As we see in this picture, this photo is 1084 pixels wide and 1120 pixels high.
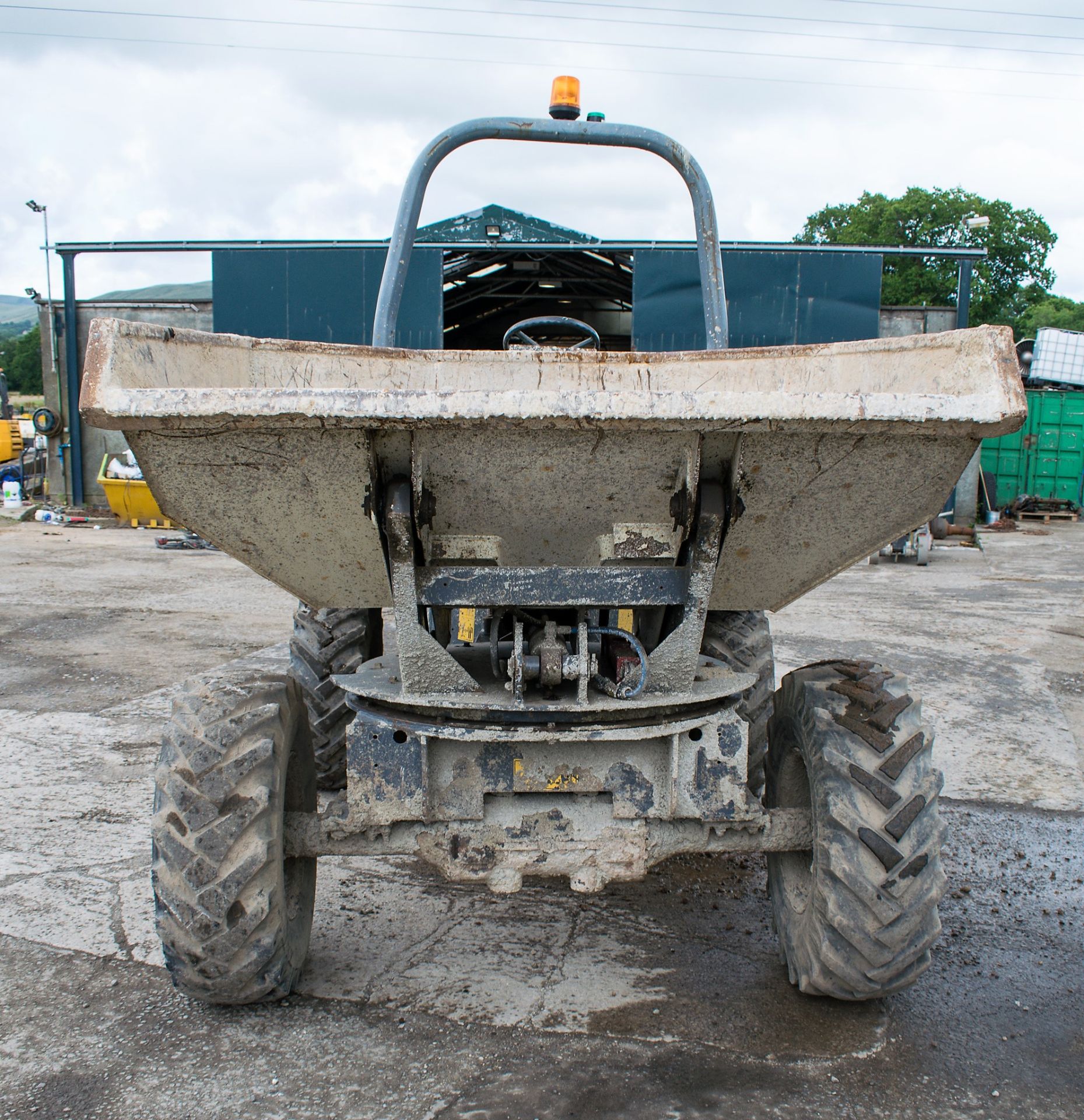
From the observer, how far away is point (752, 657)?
3781mm

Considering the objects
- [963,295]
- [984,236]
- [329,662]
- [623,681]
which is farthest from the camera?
[984,236]

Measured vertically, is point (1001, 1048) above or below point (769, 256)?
below

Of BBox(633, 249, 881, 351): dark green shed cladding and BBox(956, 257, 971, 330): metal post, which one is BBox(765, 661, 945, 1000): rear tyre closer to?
BBox(633, 249, 881, 351): dark green shed cladding

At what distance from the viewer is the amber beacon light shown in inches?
127

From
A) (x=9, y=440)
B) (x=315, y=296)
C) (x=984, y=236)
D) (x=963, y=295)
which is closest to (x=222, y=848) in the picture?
(x=315, y=296)

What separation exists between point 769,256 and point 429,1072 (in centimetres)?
1306

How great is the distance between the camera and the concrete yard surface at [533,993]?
7.48ft

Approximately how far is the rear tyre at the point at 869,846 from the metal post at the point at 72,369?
15.7 m

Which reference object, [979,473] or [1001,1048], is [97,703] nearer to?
[1001,1048]

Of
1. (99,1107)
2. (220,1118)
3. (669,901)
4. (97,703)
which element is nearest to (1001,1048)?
(669,901)

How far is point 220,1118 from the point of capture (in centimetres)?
218

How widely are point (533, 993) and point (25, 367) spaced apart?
183 ft

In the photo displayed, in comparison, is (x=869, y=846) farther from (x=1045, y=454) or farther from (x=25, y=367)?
(x=25, y=367)

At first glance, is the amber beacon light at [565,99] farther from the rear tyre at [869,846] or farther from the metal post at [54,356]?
the metal post at [54,356]
